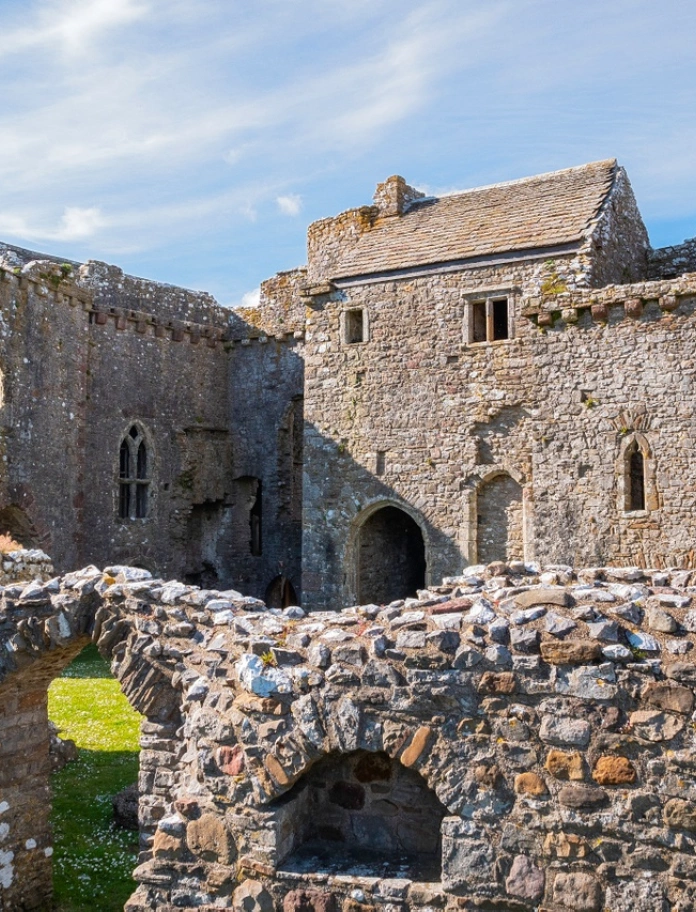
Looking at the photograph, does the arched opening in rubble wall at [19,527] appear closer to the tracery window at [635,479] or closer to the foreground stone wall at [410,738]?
the tracery window at [635,479]

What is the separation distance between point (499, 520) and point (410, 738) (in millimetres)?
11074

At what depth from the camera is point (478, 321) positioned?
55.7ft

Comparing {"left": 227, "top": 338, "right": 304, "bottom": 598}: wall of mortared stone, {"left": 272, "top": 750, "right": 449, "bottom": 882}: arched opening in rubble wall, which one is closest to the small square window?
{"left": 227, "top": 338, "right": 304, "bottom": 598}: wall of mortared stone

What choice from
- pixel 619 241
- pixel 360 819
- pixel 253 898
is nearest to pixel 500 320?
pixel 619 241

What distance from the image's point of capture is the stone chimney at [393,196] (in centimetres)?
1962

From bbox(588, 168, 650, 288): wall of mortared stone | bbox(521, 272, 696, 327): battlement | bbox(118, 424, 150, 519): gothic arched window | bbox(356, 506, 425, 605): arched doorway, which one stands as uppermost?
bbox(588, 168, 650, 288): wall of mortared stone

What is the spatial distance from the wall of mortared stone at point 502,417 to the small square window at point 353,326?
163mm

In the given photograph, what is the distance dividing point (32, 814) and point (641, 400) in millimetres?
10145

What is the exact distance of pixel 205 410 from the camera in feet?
75.8

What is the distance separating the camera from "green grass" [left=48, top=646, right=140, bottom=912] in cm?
770

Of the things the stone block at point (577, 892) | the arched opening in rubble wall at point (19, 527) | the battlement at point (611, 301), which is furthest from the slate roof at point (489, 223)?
the stone block at point (577, 892)

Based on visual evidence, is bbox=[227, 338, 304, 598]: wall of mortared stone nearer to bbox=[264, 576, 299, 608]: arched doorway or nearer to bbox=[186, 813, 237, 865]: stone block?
bbox=[264, 576, 299, 608]: arched doorway

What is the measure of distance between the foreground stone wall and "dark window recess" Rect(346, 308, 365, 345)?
1169 cm

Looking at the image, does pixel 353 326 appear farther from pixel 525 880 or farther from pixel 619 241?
pixel 525 880
